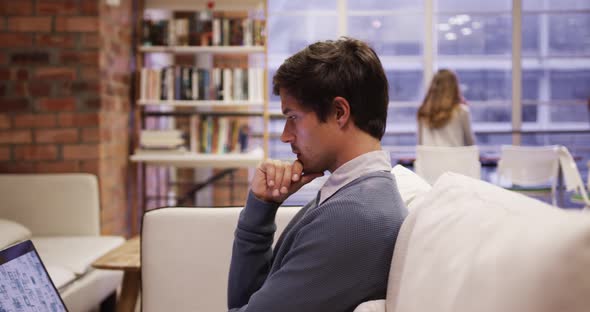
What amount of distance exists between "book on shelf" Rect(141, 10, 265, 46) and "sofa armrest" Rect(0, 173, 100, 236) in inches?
57.4

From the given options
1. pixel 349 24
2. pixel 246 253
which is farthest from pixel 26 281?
pixel 349 24

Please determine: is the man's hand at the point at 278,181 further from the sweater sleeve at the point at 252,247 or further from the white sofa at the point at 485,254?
the white sofa at the point at 485,254

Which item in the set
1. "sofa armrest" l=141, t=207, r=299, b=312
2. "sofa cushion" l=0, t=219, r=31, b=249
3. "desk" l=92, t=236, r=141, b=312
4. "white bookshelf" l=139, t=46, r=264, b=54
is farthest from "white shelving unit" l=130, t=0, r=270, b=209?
"sofa armrest" l=141, t=207, r=299, b=312

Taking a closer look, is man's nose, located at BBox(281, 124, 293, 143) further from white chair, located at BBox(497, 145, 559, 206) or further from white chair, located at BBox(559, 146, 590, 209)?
white chair, located at BBox(497, 145, 559, 206)

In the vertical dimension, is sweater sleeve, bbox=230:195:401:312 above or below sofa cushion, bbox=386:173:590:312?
below

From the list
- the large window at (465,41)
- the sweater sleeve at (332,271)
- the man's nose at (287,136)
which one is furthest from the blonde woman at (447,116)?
Answer: the sweater sleeve at (332,271)

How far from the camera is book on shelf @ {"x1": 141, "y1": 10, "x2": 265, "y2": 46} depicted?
4.54m

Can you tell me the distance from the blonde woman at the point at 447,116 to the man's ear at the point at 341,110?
3.23 m

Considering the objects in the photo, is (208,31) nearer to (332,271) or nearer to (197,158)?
(197,158)

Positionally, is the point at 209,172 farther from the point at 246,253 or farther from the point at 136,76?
the point at 246,253

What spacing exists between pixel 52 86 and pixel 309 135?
297 cm

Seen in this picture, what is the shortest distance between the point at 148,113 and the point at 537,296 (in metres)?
4.24

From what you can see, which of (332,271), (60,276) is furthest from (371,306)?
(60,276)

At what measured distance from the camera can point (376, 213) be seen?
1.00 metres
